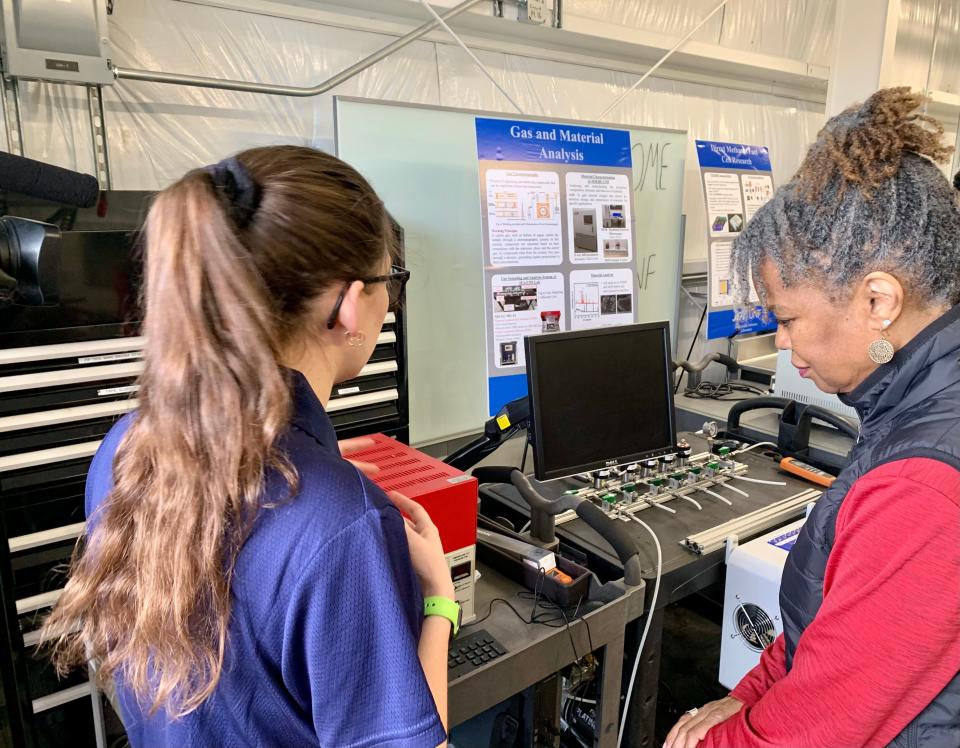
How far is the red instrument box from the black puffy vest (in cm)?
54

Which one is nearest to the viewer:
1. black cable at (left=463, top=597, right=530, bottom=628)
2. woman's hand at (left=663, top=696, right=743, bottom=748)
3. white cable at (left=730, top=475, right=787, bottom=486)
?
woman's hand at (left=663, top=696, right=743, bottom=748)

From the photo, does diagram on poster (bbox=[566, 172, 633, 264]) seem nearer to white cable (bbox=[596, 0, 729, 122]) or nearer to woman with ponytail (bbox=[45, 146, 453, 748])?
white cable (bbox=[596, 0, 729, 122])

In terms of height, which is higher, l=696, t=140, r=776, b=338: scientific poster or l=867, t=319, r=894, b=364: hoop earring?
l=696, t=140, r=776, b=338: scientific poster

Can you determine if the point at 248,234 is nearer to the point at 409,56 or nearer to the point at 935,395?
the point at 935,395

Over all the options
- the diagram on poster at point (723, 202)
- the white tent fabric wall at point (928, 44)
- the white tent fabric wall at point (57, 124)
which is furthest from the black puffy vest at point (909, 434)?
the white tent fabric wall at point (928, 44)

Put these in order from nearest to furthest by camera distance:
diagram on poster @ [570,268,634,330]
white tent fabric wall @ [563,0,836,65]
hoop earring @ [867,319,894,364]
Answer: hoop earring @ [867,319,894,364], diagram on poster @ [570,268,634,330], white tent fabric wall @ [563,0,836,65]

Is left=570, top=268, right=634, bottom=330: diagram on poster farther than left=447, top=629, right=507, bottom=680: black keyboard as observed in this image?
Yes

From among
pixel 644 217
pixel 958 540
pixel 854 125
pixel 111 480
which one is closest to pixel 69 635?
pixel 111 480

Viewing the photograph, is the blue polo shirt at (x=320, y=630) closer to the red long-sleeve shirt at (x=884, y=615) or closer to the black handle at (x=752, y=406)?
the red long-sleeve shirt at (x=884, y=615)

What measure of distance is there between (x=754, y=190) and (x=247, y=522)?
3.15m

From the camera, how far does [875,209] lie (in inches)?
32.7

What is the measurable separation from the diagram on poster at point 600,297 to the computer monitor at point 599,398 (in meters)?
0.78

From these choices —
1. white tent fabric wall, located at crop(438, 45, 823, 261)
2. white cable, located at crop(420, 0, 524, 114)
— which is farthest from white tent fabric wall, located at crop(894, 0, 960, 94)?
white cable, located at crop(420, 0, 524, 114)

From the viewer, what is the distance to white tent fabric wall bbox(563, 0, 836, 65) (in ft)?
8.73
